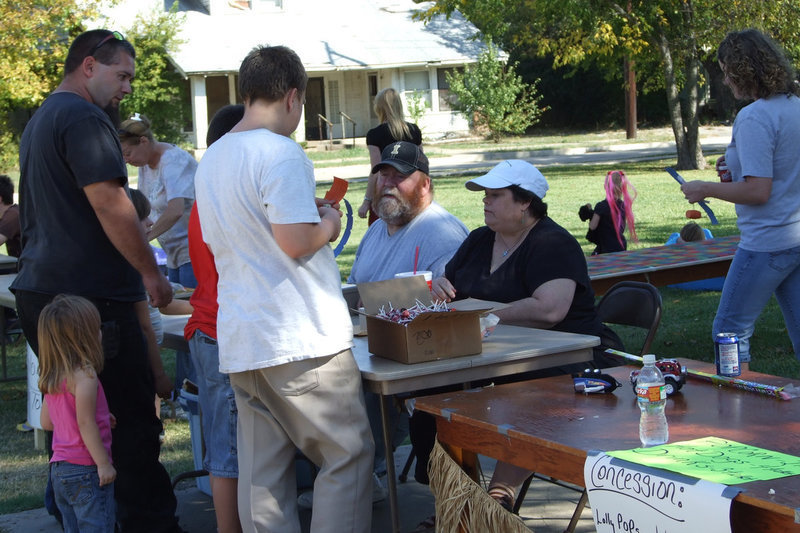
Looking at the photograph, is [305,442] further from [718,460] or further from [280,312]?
[718,460]

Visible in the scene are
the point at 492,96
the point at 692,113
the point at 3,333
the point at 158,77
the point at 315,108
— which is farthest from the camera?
the point at 315,108

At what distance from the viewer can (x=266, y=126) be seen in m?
2.96

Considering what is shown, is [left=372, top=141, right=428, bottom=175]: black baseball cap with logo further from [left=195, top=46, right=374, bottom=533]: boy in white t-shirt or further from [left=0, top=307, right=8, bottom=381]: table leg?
[left=0, top=307, right=8, bottom=381]: table leg

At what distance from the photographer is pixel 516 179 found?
400 cm

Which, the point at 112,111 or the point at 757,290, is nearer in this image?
the point at 112,111

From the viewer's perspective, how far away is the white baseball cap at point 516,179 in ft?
13.1

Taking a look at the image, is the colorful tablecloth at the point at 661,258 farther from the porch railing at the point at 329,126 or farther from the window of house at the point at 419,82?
the window of house at the point at 419,82

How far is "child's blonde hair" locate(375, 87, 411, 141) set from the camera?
24.7ft

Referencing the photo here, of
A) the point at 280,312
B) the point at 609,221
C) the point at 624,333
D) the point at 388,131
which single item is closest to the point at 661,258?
the point at 624,333

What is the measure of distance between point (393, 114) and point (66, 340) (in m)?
4.59

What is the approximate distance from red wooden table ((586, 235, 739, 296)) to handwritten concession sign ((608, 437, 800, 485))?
11.6 feet

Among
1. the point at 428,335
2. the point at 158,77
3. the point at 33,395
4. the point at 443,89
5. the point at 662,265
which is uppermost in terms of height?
the point at 158,77

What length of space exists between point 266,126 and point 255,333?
640mm

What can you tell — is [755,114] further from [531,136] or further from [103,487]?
[531,136]
